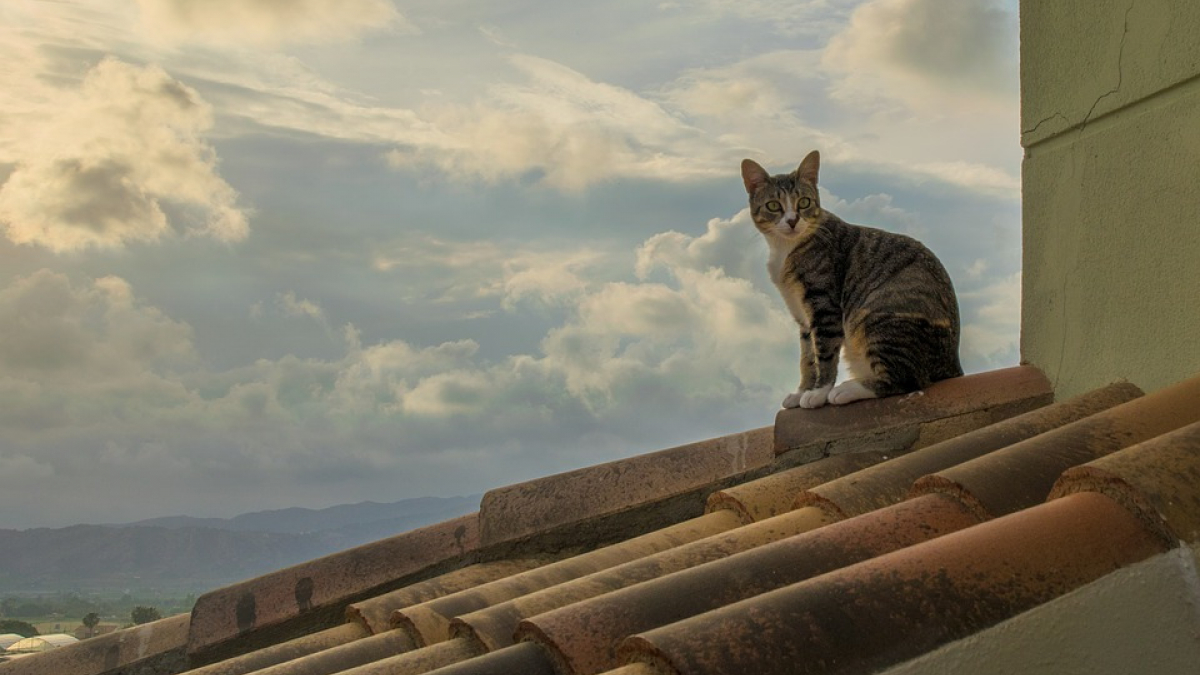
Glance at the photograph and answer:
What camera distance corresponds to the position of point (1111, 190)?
12.1ft

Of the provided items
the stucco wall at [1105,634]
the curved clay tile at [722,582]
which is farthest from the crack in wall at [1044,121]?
the stucco wall at [1105,634]

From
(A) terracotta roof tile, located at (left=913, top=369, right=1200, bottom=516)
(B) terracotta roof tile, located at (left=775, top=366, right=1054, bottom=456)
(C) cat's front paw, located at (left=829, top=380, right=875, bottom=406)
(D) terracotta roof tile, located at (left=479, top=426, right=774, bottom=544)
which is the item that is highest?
(C) cat's front paw, located at (left=829, top=380, right=875, bottom=406)

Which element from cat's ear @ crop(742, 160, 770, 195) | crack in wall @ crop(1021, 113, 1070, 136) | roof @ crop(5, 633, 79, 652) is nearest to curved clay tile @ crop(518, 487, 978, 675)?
crack in wall @ crop(1021, 113, 1070, 136)

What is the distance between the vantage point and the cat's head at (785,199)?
5.42 meters

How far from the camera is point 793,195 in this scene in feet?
18.0

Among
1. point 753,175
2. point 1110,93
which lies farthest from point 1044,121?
point 753,175

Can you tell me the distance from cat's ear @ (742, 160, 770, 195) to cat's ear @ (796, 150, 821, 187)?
16 cm

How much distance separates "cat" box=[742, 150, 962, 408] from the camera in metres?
4.59

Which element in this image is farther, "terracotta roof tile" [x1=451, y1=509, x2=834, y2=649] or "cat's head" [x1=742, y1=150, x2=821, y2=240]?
"cat's head" [x1=742, y1=150, x2=821, y2=240]

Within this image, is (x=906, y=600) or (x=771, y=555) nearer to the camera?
(x=906, y=600)

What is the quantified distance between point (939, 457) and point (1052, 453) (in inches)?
20.1

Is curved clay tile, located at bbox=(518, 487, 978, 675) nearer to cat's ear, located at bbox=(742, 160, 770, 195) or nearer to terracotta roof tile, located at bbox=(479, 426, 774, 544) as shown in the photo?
terracotta roof tile, located at bbox=(479, 426, 774, 544)

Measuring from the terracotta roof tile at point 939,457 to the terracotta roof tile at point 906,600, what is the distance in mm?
970

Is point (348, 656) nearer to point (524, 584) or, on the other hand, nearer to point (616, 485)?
point (524, 584)
